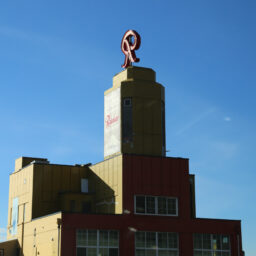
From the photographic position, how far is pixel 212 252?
5138 centimetres

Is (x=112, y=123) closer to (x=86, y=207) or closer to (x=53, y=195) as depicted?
(x=86, y=207)

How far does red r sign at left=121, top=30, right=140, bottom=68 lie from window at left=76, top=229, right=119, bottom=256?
19.3 meters

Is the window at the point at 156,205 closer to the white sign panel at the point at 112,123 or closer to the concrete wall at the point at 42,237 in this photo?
the white sign panel at the point at 112,123

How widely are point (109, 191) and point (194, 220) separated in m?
8.33

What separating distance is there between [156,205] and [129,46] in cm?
1798

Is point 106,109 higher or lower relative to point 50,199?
higher

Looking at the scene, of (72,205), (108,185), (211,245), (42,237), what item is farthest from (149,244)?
(72,205)

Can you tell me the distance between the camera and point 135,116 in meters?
55.4

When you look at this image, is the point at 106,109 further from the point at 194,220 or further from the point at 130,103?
the point at 194,220

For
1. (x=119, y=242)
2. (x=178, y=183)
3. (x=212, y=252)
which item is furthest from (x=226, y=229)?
(x=119, y=242)

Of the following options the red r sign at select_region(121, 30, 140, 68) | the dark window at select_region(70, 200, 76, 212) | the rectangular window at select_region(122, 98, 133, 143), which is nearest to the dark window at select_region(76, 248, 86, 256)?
the dark window at select_region(70, 200, 76, 212)

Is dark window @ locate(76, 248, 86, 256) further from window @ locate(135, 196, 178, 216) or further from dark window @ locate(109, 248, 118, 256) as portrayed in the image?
window @ locate(135, 196, 178, 216)

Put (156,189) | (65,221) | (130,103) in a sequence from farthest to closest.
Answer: (130,103)
(156,189)
(65,221)

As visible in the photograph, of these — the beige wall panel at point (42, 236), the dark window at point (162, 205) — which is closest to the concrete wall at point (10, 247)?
the beige wall panel at point (42, 236)
